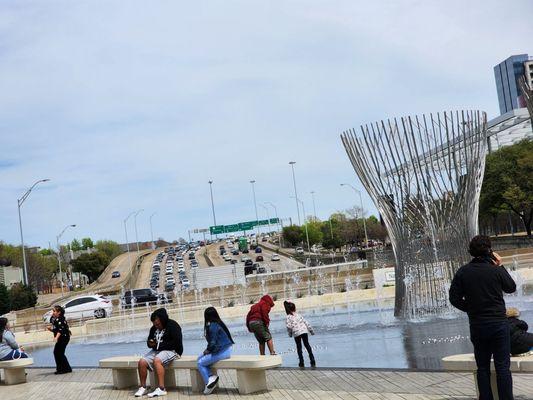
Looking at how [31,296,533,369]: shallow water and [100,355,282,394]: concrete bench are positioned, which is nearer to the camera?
[100,355,282,394]: concrete bench

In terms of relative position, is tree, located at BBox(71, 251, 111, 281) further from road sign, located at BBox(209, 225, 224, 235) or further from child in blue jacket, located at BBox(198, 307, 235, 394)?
child in blue jacket, located at BBox(198, 307, 235, 394)

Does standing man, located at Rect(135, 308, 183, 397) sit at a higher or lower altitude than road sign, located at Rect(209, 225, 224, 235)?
lower

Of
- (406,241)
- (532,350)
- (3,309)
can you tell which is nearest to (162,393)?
(532,350)

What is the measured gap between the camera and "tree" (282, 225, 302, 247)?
136000 millimetres

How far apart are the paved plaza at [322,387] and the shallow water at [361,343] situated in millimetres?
1393

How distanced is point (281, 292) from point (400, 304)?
23.2m

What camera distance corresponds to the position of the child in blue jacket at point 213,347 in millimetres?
9711

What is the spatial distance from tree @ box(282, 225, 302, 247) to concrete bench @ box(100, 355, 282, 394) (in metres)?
124

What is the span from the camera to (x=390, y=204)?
17688mm

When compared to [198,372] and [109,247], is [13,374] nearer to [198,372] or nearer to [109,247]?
[198,372]

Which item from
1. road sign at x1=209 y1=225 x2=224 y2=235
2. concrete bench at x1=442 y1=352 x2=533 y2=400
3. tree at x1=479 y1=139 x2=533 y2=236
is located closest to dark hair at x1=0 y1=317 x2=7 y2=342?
concrete bench at x1=442 y1=352 x2=533 y2=400

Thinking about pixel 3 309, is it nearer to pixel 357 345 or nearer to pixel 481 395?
pixel 357 345

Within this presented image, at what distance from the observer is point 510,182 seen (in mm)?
63312

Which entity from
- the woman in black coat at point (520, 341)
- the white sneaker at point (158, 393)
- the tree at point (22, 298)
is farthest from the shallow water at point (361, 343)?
the tree at point (22, 298)
